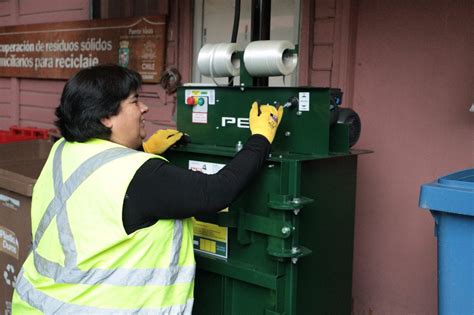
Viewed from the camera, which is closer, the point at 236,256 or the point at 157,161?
the point at 157,161

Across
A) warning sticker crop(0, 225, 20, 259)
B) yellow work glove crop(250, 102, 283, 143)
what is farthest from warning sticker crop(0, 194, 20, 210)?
yellow work glove crop(250, 102, 283, 143)

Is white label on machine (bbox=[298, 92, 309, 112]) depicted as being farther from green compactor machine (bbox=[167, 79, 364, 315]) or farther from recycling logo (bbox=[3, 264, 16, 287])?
recycling logo (bbox=[3, 264, 16, 287])

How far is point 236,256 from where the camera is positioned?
2.64 metres

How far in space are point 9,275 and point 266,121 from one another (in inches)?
76.9

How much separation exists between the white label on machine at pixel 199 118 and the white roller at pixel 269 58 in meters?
0.36

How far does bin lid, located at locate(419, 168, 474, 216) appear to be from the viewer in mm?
2168

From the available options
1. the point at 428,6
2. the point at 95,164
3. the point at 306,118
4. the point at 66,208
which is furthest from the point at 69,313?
the point at 428,6

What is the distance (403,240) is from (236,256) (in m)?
1.50

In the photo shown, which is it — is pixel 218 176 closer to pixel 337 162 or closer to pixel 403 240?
pixel 337 162

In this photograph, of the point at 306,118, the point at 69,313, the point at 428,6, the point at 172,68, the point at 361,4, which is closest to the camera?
the point at 69,313

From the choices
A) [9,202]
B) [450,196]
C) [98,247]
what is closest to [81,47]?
[9,202]

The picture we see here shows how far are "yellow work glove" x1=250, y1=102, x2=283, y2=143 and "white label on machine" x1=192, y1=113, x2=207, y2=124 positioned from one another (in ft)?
1.68

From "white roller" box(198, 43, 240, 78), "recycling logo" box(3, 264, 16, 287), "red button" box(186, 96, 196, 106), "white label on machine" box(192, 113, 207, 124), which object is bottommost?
"recycling logo" box(3, 264, 16, 287)

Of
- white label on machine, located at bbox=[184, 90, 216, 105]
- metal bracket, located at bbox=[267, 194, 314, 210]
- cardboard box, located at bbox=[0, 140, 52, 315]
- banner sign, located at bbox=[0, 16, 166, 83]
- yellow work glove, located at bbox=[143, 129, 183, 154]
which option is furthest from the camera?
banner sign, located at bbox=[0, 16, 166, 83]
